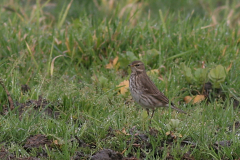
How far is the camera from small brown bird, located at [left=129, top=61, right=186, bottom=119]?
591 centimetres

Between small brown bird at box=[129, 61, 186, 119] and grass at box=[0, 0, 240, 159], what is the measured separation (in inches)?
5.6

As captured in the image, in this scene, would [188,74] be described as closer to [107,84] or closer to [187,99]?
[187,99]

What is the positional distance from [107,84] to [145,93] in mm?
723

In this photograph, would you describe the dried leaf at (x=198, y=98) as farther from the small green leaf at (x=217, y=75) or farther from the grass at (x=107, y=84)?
the small green leaf at (x=217, y=75)

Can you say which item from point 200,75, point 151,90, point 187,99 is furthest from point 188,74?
point 151,90

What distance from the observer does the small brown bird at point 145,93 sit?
5910 millimetres

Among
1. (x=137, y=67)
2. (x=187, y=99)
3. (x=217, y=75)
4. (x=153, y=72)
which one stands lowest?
(x=187, y=99)

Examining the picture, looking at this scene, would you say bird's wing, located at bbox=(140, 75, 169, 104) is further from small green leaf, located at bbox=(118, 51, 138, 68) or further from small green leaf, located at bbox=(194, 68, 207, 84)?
small green leaf, located at bbox=(118, 51, 138, 68)

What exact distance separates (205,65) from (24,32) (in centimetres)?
325

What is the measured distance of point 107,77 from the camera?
6875mm

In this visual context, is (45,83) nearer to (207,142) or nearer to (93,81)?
(93,81)

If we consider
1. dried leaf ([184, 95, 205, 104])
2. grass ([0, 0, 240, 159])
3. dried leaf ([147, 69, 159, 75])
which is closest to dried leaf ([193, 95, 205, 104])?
dried leaf ([184, 95, 205, 104])

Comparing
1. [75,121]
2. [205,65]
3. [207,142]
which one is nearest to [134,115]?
[75,121]

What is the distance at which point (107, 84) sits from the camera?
645cm
